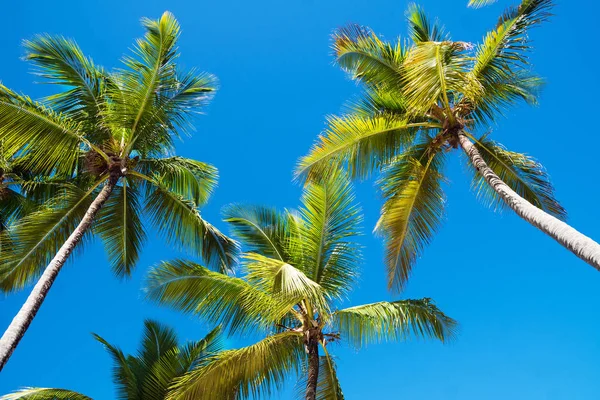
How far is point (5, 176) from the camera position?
489 inches

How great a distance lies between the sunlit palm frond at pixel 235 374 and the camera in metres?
9.08

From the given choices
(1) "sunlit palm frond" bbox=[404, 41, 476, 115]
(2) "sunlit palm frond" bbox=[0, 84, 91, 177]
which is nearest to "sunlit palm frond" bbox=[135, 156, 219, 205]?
(2) "sunlit palm frond" bbox=[0, 84, 91, 177]

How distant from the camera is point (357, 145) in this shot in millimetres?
10883

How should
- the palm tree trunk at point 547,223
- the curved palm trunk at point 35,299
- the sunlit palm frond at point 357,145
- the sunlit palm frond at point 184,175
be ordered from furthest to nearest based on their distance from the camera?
the sunlit palm frond at point 184,175 → the sunlit palm frond at point 357,145 → the curved palm trunk at point 35,299 → the palm tree trunk at point 547,223

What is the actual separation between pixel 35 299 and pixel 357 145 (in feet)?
20.4

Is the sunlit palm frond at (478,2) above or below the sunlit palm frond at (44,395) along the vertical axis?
above

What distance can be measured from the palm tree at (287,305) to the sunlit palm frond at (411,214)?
0.76m

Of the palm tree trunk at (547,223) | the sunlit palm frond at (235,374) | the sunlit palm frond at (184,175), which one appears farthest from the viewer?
the sunlit palm frond at (184,175)

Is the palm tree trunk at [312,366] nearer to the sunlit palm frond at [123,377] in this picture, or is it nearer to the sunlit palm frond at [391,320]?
the sunlit palm frond at [391,320]

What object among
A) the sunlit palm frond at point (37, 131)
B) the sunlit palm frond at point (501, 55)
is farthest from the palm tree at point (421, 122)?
the sunlit palm frond at point (37, 131)

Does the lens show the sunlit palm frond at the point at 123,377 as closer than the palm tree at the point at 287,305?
No

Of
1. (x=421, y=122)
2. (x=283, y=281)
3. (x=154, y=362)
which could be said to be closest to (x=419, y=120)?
(x=421, y=122)

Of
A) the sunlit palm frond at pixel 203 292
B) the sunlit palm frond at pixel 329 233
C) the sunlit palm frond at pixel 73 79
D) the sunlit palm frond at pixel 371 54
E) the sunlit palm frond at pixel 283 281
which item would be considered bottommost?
the sunlit palm frond at pixel 283 281

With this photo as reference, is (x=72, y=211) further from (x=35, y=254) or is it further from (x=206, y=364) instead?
(x=206, y=364)
